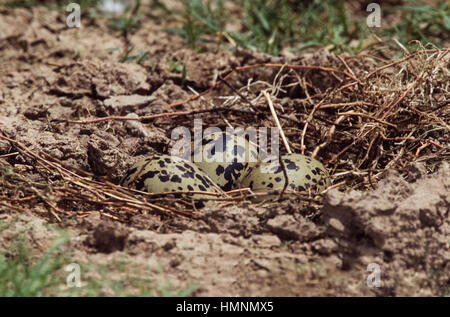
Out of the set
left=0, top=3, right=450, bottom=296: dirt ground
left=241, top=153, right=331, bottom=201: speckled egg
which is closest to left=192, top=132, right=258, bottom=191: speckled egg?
left=241, top=153, right=331, bottom=201: speckled egg

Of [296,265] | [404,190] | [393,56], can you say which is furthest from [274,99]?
[296,265]

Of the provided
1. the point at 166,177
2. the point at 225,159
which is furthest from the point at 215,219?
the point at 225,159

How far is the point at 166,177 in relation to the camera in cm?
406

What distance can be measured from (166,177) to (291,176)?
2.66 ft

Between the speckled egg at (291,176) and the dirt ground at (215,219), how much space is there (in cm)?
20

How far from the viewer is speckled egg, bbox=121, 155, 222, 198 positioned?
4051 mm

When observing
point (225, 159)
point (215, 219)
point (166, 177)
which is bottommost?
point (215, 219)

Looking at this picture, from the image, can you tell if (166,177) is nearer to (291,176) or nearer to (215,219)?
(215,219)

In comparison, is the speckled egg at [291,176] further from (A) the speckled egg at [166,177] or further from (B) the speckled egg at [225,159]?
(A) the speckled egg at [166,177]

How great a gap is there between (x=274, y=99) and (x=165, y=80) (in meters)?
1.01

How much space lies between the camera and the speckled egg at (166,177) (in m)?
4.05

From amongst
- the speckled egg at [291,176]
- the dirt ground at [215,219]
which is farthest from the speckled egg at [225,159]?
the dirt ground at [215,219]

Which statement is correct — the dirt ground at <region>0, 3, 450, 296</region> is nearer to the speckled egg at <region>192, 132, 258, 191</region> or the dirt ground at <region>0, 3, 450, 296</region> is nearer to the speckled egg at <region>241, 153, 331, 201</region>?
the speckled egg at <region>241, 153, 331, 201</region>

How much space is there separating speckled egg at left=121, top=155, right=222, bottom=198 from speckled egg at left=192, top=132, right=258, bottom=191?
13 cm
